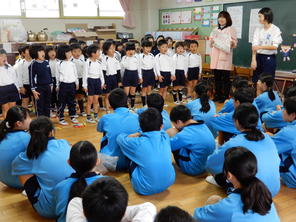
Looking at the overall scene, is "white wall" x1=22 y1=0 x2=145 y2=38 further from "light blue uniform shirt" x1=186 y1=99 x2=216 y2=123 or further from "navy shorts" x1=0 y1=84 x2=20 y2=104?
"light blue uniform shirt" x1=186 y1=99 x2=216 y2=123

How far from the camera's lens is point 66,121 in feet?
14.6

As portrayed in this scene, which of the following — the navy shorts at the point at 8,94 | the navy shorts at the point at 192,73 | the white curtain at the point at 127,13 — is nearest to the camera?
the navy shorts at the point at 8,94

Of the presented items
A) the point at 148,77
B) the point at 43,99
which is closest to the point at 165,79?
the point at 148,77

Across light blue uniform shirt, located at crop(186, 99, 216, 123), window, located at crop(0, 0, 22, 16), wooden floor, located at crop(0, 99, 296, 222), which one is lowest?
wooden floor, located at crop(0, 99, 296, 222)

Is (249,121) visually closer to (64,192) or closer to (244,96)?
(244,96)

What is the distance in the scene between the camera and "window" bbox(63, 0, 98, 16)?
753cm

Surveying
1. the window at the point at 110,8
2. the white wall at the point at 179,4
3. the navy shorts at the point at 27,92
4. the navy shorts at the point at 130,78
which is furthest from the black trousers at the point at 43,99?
the window at the point at 110,8

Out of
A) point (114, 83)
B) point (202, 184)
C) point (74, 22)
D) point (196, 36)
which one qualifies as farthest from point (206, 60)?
point (202, 184)

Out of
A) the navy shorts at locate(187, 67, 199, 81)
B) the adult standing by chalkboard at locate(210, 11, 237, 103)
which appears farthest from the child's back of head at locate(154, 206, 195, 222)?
the navy shorts at locate(187, 67, 199, 81)

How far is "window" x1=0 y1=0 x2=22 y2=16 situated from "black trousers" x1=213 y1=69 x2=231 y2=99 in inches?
185

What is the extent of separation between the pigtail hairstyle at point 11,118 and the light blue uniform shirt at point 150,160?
754 millimetres

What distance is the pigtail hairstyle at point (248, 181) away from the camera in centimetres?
132

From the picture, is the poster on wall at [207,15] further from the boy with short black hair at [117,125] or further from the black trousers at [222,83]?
the boy with short black hair at [117,125]

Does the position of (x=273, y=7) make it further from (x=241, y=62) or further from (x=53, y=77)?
(x=53, y=77)
